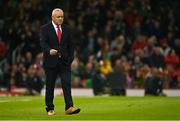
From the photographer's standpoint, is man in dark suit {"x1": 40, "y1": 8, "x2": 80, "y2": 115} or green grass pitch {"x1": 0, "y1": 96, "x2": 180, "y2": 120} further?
man in dark suit {"x1": 40, "y1": 8, "x2": 80, "y2": 115}

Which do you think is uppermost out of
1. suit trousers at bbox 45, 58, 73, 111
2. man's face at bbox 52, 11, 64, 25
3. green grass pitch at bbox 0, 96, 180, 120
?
man's face at bbox 52, 11, 64, 25

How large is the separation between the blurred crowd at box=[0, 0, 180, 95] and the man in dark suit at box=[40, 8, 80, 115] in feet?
38.4

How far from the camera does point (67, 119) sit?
15359 millimetres

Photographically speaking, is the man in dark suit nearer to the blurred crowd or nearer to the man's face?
the man's face

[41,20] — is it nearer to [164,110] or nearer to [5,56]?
[5,56]

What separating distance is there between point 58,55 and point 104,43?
15040 mm

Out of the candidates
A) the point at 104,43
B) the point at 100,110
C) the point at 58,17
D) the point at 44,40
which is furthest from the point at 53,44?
the point at 104,43

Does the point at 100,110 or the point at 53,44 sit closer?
the point at 53,44

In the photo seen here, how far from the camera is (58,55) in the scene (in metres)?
16.5

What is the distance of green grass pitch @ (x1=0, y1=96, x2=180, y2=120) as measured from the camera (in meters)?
15.9

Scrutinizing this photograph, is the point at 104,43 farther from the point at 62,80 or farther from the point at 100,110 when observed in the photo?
the point at 62,80

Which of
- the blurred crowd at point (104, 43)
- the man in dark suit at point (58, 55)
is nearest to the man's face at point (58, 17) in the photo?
the man in dark suit at point (58, 55)

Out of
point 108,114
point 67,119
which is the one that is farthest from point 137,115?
point 67,119

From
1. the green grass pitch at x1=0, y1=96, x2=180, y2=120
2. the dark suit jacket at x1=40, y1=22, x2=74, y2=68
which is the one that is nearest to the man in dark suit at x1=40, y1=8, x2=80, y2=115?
the dark suit jacket at x1=40, y1=22, x2=74, y2=68
